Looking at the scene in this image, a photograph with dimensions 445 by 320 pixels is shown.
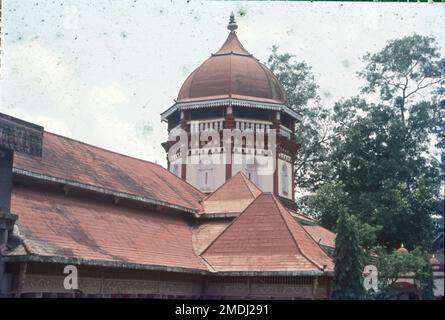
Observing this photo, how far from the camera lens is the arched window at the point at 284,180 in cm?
2623

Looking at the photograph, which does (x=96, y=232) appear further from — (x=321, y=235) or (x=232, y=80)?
(x=232, y=80)

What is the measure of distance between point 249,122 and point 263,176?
6.97 feet

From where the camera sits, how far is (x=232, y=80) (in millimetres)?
25812

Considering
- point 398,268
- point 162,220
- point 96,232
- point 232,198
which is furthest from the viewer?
point 232,198

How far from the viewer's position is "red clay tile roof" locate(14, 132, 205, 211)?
16.9m

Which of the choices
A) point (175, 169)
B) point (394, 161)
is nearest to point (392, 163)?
point (394, 161)

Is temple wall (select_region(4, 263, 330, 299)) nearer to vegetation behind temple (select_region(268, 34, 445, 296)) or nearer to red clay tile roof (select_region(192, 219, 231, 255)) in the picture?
red clay tile roof (select_region(192, 219, 231, 255))

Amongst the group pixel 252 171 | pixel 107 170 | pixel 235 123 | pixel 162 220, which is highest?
pixel 235 123

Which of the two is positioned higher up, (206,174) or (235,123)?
(235,123)

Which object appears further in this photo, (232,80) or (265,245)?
(232,80)

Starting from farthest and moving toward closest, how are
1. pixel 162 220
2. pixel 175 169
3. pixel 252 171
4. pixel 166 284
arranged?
pixel 175 169 → pixel 252 171 → pixel 162 220 → pixel 166 284

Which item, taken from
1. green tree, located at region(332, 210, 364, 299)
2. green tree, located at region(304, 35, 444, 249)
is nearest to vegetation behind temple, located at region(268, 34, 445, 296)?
green tree, located at region(304, 35, 444, 249)

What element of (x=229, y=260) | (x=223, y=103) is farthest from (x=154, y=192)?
(x=223, y=103)

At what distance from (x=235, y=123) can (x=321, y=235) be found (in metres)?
5.15
